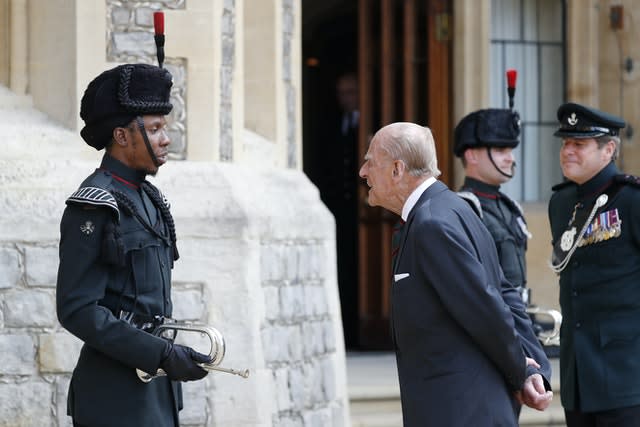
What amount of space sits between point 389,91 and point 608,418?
4.36 meters

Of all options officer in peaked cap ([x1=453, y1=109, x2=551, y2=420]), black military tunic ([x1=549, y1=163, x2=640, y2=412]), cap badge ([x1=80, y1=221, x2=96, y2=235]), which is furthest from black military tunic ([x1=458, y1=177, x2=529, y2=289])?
cap badge ([x1=80, y1=221, x2=96, y2=235])

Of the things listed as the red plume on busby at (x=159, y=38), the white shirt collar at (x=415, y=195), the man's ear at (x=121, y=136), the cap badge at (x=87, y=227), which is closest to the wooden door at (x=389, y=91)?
the red plume on busby at (x=159, y=38)

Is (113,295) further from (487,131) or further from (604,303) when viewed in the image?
(487,131)

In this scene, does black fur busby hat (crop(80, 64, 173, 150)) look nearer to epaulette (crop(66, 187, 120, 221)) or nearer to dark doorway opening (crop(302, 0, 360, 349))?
epaulette (crop(66, 187, 120, 221))

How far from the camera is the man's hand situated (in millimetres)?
3729

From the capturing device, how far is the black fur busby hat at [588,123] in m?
5.25

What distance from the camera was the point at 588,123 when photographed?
5.29 meters

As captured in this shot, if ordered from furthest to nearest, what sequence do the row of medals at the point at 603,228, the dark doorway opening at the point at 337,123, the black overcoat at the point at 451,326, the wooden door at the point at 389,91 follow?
the dark doorway opening at the point at 337,123 → the wooden door at the point at 389,91 → the row of medals at the point at 603,228 → the black overcoat at the point at 451,326

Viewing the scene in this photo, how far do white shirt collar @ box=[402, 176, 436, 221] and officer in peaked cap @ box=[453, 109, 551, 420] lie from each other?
5.68ft

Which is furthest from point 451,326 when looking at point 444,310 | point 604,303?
point 604,303

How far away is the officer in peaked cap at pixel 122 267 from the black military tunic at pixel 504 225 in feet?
5.95

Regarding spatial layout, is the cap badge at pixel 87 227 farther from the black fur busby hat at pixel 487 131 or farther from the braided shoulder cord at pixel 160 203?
the black fur busby hat at pixel 487 131

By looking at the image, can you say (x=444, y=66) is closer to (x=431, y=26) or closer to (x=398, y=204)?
(x=431, y=26)

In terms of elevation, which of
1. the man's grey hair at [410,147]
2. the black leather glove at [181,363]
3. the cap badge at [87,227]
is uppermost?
the man's grey hair at [410,147]
